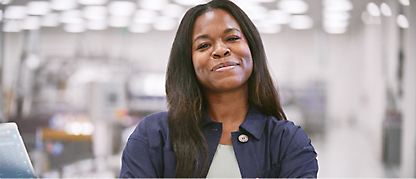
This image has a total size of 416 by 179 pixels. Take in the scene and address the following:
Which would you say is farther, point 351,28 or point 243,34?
point 351,28

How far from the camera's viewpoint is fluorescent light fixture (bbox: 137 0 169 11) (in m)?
Answer: 4.38

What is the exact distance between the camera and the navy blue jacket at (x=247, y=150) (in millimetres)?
777

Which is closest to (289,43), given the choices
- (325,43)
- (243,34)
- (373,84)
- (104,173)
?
(325,43)

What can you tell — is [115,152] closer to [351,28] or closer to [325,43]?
[325,43]

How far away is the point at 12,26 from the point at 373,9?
4.69m

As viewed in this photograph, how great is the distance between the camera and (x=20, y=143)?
863 millimetres

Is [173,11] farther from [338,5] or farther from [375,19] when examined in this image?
[375,19]

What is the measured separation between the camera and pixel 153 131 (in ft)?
2.71

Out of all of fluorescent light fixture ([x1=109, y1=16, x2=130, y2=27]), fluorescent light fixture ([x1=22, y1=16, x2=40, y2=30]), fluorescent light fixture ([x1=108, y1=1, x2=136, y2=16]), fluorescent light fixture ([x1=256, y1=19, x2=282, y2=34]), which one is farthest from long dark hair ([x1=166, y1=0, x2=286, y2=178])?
fluorescent light fixture ([x1=256, y1=19, x2=282, y2=34])

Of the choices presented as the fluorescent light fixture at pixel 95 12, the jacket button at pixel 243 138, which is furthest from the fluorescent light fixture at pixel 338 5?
the jacket button at pixel 243 138

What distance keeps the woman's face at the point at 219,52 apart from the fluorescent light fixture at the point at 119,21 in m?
4.07

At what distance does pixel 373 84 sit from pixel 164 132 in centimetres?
490

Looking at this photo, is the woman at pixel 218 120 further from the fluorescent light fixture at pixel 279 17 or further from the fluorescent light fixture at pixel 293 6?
the fluorescent light fixture at pixel 279 17

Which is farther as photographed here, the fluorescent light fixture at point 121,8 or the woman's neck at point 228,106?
the fluorescent light fixture at point 121,8
